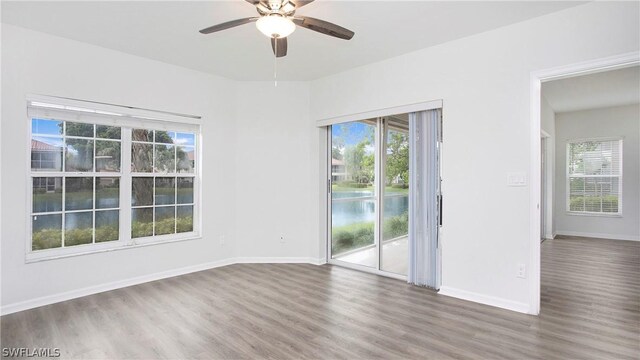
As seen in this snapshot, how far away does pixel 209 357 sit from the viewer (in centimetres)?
223

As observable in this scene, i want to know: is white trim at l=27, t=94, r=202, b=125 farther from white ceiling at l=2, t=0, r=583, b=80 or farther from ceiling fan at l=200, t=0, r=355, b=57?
ceiling fan at l=200, t=0, r=355, b=57

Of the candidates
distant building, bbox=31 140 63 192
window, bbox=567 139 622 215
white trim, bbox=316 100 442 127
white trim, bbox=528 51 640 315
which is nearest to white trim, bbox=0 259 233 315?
distant building, bbox=31 140 63 192

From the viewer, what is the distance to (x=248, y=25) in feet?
10.1

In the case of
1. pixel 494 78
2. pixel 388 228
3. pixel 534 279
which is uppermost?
pixel 494 78

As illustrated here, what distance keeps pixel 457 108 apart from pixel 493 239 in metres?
1.41

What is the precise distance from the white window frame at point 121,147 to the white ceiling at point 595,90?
18.5 ft

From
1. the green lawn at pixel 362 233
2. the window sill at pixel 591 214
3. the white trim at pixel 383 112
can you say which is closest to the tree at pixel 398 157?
the white trim at pixel 383 112

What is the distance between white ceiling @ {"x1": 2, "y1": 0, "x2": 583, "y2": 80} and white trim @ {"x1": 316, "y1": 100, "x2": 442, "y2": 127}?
63cm

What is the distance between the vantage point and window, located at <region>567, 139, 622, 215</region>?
21.6 ft

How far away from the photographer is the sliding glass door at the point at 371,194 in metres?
4.11

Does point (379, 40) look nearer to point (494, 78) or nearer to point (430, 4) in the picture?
point (430, 4)

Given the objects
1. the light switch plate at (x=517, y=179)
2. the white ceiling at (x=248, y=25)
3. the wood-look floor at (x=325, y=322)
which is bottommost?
the wood-look floor at (x=325, y=322)

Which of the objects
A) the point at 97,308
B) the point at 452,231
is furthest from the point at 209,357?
the point at 452,231

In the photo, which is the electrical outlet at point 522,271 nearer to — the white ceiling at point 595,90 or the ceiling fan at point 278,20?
the ceiling fan at point 278,20
